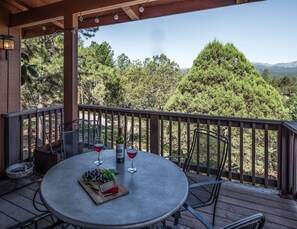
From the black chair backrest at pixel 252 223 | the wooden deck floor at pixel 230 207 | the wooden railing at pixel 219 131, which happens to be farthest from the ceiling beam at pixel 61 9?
the black chair backrest at pixel 252 223

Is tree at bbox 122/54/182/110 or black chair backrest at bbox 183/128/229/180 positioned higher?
tree at bbox 122/54/182/110

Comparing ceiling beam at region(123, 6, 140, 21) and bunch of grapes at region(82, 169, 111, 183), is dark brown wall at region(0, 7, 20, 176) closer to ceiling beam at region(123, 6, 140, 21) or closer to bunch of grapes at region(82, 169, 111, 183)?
ceiling beam at region(123, 6, 140, 21)

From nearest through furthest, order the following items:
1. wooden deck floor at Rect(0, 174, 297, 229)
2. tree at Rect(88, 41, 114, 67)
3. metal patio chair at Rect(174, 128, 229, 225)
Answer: metal patio chair at Rect(174, 128, 229, 225) < wooden deck floor at Rect(0, 174, 297, 229) < tree at Rect(88, 41, 114, 67)

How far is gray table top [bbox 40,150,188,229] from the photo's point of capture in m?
1.13

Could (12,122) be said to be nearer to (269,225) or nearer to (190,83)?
(269,225)

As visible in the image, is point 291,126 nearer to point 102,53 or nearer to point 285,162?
point 285,162

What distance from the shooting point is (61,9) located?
343 centimetres

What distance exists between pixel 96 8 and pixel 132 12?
578 millimetres

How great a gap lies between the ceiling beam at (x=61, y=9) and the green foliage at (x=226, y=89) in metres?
6.62

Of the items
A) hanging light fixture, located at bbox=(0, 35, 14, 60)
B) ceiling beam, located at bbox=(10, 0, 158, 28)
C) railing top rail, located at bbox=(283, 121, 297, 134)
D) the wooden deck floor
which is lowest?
the wooden deck floor

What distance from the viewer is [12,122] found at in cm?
340

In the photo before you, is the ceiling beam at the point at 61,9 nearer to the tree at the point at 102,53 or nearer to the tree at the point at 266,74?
the tree at the point at 102,53

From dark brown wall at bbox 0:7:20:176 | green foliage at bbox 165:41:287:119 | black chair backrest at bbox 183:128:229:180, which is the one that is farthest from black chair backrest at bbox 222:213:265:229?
green foliage at bbox 165:41:287:119

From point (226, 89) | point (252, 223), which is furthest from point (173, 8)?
point (226, 89)
